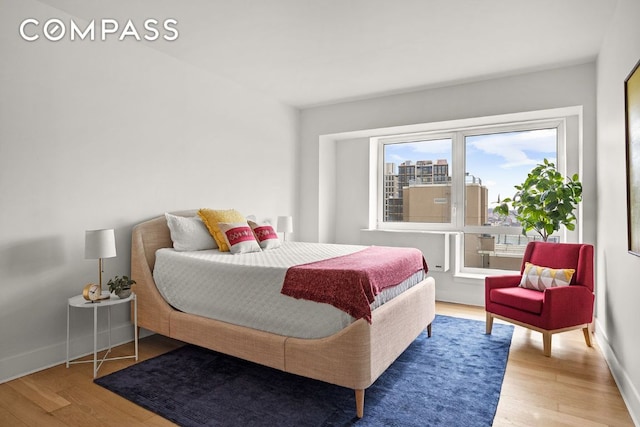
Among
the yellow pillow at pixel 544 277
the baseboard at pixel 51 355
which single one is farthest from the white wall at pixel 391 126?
the baseboard at pixel 51 355

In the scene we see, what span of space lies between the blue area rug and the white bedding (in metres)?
0.38

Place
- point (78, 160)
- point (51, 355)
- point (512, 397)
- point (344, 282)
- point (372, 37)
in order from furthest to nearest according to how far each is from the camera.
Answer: point (372, 37)
point (78, 160)
point (51, 355)
point (512, 397)
point (344, 282)

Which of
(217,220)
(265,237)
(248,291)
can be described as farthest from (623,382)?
(217,220)

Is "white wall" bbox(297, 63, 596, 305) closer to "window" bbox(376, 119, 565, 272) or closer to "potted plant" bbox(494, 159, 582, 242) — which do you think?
"potted plant" bbox(494, 159, 582, 242)

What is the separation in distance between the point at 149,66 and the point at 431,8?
2.47 metres

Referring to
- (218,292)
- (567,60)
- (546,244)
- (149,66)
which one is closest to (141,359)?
(218,292)

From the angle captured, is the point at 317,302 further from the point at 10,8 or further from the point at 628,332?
the point at 10,8

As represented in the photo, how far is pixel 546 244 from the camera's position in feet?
11.7

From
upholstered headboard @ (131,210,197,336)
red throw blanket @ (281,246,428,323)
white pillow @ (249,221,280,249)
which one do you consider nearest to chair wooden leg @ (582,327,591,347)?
red throw blanket @ (281,246,428,323)

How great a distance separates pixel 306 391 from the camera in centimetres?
236

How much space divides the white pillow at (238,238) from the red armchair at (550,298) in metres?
2.19

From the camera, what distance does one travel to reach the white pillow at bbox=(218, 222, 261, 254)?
10.8 feet

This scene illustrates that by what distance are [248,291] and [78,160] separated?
1723 mm

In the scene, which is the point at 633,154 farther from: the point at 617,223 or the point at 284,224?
the point at 284,224
